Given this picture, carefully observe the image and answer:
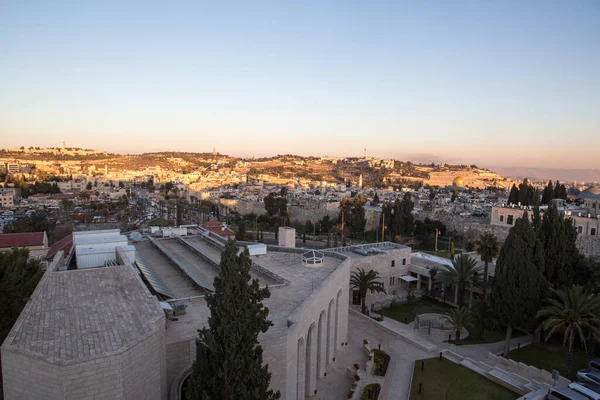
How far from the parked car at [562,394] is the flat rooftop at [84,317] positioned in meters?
12.7

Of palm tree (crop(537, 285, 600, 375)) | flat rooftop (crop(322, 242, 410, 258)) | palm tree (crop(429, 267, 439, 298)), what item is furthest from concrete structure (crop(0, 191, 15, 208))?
palm tree (crop(537, 285, 600, 375))

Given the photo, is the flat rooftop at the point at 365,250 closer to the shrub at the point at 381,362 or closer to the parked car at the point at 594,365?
the shrub at the point at 381,362

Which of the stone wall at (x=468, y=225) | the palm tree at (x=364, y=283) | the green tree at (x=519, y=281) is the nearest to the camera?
the green tree at (x=519, y=281)

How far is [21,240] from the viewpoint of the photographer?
33.4m

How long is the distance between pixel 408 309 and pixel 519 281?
24.7ft

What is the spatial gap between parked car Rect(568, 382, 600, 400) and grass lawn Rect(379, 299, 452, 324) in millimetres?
8205

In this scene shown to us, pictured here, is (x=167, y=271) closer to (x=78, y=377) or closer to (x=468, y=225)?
(x=78, y=377)

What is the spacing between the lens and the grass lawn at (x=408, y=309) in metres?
21.7

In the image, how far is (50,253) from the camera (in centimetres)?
3234

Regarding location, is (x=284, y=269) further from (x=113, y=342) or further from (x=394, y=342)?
(x=113, y=342)

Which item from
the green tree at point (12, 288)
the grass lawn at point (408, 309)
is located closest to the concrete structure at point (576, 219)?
the grass lawn at point (408, 309)

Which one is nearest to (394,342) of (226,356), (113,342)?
(226,356)

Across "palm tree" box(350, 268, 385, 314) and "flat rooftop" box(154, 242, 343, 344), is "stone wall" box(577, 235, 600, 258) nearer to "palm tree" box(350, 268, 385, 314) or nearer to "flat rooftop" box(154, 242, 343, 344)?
"palm tree" box(350, 268, 385, 314)

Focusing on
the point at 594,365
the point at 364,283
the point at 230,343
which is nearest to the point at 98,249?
the point at 230,343
